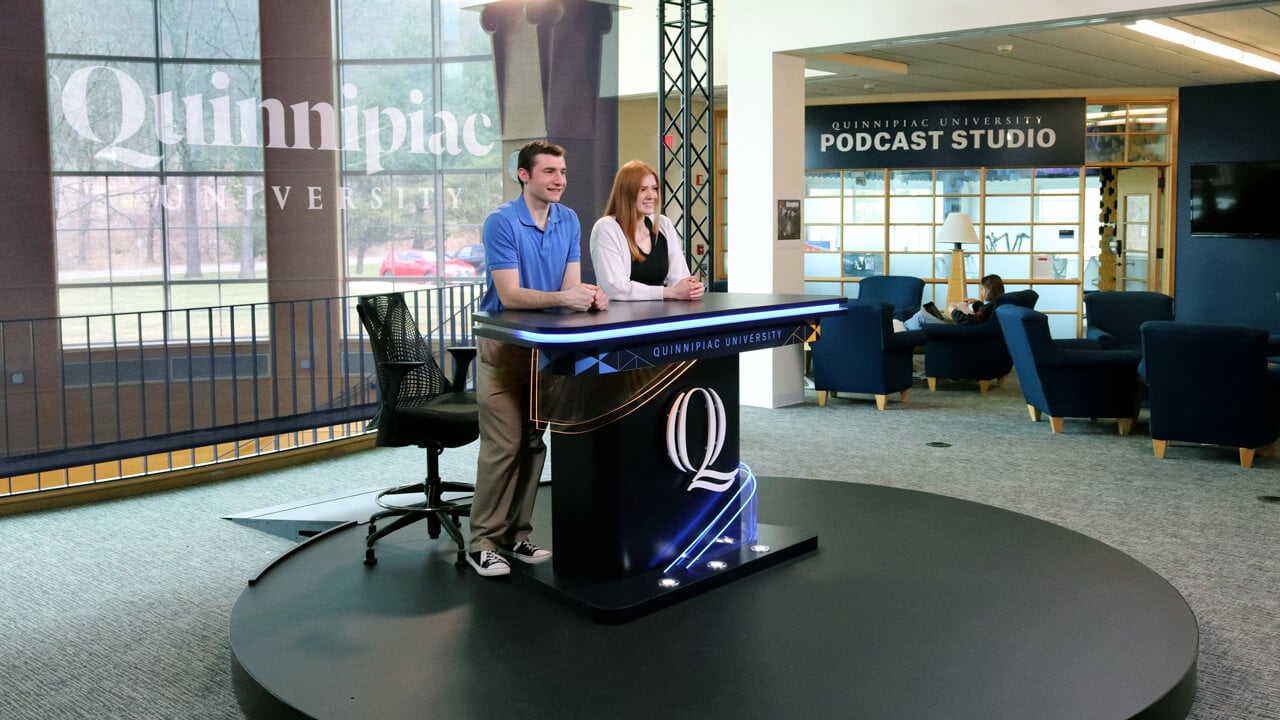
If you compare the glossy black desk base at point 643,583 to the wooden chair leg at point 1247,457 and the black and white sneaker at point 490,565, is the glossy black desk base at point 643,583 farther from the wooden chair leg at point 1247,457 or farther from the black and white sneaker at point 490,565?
the wooden chair leg at point 1247,457

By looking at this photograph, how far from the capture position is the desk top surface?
3.38 metres

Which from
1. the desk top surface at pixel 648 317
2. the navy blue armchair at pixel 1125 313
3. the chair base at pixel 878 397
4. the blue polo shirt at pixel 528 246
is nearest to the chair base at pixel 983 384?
the chair base at pixel 878 397

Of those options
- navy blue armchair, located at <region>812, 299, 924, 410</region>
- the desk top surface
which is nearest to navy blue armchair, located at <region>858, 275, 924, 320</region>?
navy blue armchair, located at <region>812, 299, 924, 410</region>

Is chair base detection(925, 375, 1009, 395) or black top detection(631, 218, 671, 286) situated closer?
black top detection(631, 218, 671, 286)

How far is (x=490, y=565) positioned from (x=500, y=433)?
1.59ft

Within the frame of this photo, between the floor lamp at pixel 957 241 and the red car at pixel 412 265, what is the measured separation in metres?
5.73

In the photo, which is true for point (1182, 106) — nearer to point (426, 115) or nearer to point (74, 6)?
point (426, 115)

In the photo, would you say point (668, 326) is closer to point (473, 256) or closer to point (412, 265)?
point (412, 265)

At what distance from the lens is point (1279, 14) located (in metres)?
8.49

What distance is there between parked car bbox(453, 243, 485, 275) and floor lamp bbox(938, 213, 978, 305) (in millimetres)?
5458

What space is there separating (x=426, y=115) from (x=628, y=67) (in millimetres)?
4656

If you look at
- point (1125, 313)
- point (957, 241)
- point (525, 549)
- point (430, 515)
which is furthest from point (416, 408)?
point (957, 241)

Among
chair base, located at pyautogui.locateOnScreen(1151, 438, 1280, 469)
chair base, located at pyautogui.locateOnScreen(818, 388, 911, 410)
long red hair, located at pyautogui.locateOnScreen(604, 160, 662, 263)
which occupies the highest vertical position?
long red hair, located at pyautogui.locateOnScreen(604, 160, 662, 263)

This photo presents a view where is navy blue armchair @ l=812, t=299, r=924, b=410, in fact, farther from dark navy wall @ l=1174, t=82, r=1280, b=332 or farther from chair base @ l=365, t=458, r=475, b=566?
dark navy wall @ l=1174, t=82, r=1280, b=332
